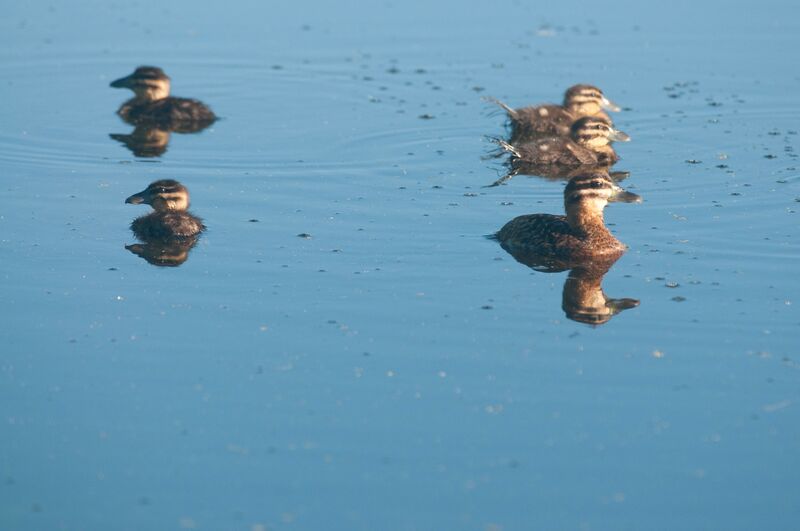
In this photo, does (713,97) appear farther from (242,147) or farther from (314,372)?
(314,372)

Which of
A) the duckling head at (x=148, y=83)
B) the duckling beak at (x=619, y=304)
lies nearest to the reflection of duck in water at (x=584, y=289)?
the duckling beak at (x=619, y=304)

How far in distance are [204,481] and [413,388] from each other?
1.42 m

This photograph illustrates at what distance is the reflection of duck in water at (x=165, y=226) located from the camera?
31.2 feet

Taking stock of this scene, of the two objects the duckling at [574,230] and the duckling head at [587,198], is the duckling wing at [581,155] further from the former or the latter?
the duckling head at [587,198]

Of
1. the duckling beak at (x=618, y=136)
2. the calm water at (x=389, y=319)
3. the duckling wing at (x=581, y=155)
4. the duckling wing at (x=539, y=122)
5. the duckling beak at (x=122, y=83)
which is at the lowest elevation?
the calm water at (x=389, y=319)

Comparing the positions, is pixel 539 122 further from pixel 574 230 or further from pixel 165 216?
pixel 165 216

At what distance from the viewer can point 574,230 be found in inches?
376

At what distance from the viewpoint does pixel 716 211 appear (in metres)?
10.4

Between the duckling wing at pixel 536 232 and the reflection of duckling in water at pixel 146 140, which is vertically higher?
the reflection of duckling in water at pixel 146 140

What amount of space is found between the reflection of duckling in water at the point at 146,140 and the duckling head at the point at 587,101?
4119mm

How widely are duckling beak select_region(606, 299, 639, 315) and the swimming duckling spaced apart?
4.07 metres

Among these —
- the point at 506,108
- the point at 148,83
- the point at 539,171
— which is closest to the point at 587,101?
the point at 506,108

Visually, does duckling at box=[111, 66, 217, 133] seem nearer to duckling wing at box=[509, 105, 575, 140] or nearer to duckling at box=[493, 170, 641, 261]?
duckling wing at box=[509, 105, 575, 140]

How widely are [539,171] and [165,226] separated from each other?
3.91 m
